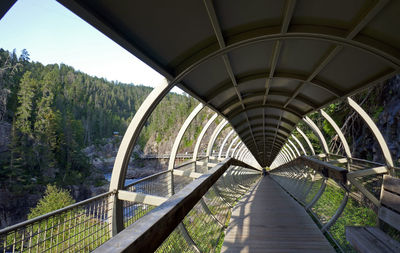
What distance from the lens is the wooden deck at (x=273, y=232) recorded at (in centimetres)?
389

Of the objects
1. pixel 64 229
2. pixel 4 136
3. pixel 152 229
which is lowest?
pixel 64 229

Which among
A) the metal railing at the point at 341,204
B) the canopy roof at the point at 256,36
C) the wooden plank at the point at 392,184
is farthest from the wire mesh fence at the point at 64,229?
the wooden plank at the point at 392,184

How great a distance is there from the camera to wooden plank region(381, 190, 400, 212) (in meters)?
3.03

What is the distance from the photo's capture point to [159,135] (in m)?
111

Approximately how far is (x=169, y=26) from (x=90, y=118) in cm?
11585

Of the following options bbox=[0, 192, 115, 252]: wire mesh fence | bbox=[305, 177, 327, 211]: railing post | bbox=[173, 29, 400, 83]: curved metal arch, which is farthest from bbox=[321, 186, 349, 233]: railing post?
bbox=[0, 192, 115, 252]: wire mesh fence

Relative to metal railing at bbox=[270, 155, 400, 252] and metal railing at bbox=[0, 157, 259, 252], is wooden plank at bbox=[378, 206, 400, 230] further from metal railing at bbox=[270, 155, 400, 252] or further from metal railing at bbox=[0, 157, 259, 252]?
metal railing at bbox=[0, 157, 259, 252]

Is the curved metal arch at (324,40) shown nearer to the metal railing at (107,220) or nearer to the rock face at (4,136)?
the metal railing at (107,220)

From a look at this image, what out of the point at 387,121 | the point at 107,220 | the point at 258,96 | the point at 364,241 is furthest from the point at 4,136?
the point at 364,241

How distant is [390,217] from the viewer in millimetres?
3127

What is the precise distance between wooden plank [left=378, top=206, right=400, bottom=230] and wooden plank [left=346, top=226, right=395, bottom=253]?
0.28m

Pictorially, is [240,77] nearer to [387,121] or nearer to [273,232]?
[273,232]

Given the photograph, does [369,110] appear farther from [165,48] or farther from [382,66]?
[165,48]

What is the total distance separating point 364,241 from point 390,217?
68 cm
